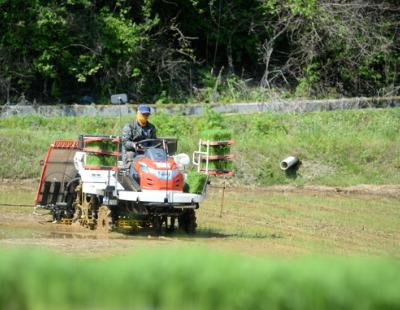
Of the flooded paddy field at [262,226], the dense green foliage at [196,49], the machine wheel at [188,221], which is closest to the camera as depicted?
the flooded paddy field at [262,226]

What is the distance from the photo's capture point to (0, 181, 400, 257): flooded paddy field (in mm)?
14789

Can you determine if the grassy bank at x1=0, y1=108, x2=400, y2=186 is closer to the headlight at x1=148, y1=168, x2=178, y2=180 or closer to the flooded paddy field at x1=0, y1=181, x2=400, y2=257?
the flooded paddy field at x1=0, y1=181, x2=400, y2=257

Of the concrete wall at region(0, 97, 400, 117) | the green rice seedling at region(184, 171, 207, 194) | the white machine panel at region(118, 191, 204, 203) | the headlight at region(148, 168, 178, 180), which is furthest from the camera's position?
the concrete wall at region(0, 97, 400, 117)

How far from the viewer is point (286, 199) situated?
22062 millimetres

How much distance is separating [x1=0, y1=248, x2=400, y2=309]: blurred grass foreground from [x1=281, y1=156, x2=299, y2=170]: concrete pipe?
1829 centimetres

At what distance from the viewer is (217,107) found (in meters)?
29.5

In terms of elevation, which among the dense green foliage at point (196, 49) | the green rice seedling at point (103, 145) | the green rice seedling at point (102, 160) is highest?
the dense green foliage at point (196, 49)

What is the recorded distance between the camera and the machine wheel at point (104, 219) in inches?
646

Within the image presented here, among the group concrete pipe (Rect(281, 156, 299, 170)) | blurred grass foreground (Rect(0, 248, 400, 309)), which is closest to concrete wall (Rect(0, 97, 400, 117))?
concrete pipe (Rect(281, 156, 299, 170))

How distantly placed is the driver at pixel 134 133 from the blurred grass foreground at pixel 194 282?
33.6 ft

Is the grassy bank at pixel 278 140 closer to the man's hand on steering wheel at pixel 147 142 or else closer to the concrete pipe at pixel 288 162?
the concrete pipe at pixel 288 162

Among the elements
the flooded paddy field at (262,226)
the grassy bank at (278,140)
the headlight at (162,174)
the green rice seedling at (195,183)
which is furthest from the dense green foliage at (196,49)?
the headlight at (162,174)

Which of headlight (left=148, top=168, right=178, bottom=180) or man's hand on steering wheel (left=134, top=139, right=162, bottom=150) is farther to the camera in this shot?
man's hand on steering wheel (left=134, top=139, right=162, bottom=150)

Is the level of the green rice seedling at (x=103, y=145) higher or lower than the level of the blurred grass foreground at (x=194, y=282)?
higher
